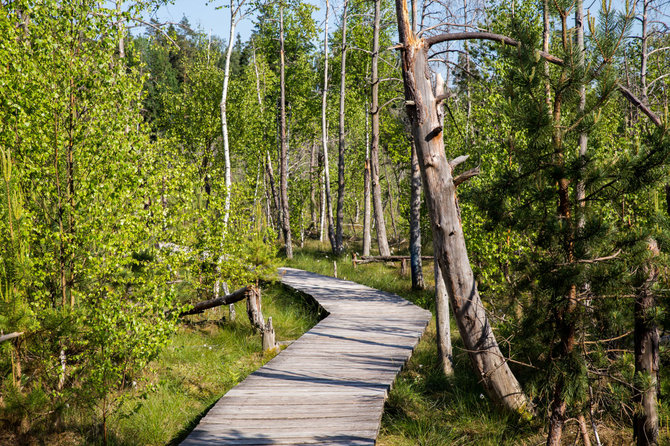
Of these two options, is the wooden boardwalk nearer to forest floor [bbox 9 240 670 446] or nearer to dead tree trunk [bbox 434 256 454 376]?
forest floor [bbox 9 240 670 446]

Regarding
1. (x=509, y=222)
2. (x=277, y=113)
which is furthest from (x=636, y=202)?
(x=277, y=113)

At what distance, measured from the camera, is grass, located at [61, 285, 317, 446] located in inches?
219

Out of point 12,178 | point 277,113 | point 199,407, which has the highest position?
point 277,113

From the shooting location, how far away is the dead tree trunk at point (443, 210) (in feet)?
17.5

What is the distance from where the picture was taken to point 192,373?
24.7ft

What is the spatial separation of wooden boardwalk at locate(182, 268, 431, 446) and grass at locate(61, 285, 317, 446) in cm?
58

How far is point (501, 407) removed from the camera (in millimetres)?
5539

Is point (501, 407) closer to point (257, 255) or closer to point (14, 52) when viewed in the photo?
point (257, 255)

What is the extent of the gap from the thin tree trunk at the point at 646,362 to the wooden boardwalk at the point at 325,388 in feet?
8.71

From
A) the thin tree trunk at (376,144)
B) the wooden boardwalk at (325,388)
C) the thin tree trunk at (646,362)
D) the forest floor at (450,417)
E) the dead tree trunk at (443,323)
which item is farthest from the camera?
the thin tree trunk at (376,144)

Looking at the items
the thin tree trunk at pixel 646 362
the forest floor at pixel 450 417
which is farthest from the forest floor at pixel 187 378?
the thin tree trunk at pixel 646 362

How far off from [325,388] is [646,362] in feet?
12.2

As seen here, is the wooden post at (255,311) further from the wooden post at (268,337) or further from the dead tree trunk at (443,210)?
the dead tree trunk at (443,210)

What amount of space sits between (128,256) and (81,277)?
0.59 meters
